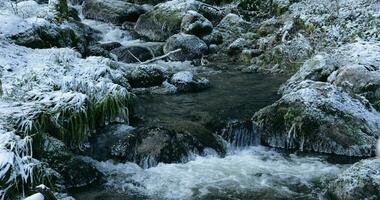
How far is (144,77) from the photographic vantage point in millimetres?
12672

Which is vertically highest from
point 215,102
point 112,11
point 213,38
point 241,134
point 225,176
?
point 112,11

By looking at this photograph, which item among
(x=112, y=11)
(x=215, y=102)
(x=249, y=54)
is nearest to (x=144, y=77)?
(x=215, y=102)

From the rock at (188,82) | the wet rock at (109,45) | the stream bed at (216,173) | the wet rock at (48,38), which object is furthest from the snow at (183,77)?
the wet rock at (109,45)

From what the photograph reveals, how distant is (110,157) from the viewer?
26.0 ft

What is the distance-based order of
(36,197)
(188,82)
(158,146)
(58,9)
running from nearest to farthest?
(36,197), (158,146), (188,82), (58,9)

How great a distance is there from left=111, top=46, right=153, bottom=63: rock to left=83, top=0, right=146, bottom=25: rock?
18.6ft

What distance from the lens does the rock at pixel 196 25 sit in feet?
61.6

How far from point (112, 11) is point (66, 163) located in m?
16.2

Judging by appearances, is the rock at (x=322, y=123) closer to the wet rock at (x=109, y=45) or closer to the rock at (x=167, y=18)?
the wet rock at (x=109, y=45)

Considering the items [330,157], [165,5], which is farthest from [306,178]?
[165,5]

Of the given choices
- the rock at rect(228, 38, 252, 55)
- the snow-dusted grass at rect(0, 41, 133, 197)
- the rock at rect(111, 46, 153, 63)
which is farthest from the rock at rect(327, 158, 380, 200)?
the rock at rect(228, 38, 252, 55)

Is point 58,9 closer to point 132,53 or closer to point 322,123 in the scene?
point 132,53

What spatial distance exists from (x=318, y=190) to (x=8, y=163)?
4363 millimetres

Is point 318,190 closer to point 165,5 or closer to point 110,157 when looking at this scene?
point 110,157
